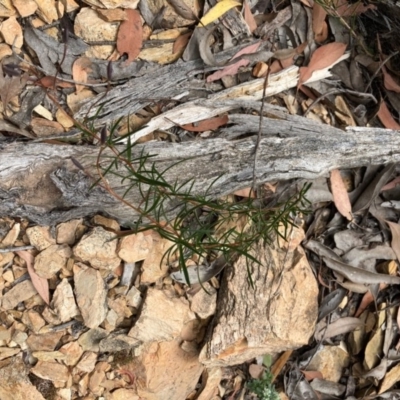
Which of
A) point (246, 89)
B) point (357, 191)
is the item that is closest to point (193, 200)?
point (246, 89)

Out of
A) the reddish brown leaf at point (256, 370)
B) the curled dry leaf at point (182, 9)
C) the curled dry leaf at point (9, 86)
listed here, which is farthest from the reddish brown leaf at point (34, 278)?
the curled dry leaf at point (182, 9)

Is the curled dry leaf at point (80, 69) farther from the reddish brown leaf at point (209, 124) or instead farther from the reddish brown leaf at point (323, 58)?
the reddish brown leaf at point (323, 58)

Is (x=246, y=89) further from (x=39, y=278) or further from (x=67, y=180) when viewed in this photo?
(x=39, y=278)

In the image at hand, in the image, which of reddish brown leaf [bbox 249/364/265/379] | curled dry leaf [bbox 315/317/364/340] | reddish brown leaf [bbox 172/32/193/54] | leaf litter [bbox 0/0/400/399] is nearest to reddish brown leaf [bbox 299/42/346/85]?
leaf litter [bbox 0/0/400/399]

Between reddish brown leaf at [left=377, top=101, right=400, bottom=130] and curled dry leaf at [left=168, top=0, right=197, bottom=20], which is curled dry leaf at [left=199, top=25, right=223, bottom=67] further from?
reddish brown leaf at [left=377, top=101, right=400, bottom=130]

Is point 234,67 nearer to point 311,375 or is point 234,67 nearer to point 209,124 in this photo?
point 209,124

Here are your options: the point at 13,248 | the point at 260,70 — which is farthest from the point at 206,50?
the point at 13,248

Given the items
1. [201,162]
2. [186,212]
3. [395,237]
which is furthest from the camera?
[395,237]
